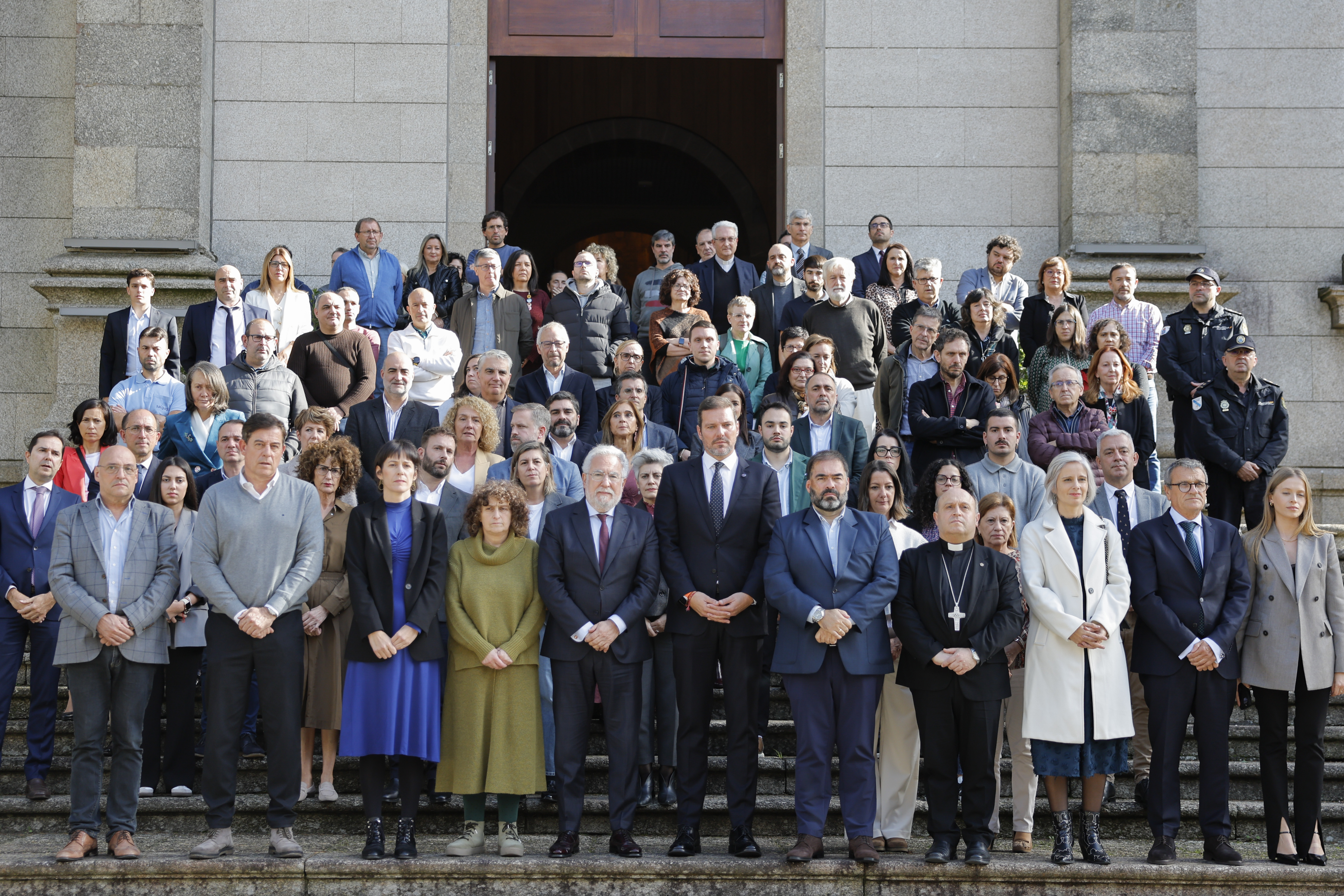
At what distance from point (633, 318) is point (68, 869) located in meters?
5.85

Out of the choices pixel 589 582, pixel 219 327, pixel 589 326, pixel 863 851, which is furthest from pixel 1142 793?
pixel 219 327

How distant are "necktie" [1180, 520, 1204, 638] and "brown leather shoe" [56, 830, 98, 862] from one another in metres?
5.20

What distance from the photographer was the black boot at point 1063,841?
6246mm

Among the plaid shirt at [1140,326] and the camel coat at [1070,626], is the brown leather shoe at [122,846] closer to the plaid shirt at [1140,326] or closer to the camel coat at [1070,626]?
the camel coat at [1070,626]

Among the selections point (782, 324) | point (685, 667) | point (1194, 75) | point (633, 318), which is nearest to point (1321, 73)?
point (1194, 75)

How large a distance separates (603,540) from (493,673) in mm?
817

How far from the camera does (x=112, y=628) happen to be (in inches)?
249

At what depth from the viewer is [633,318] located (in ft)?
34.9

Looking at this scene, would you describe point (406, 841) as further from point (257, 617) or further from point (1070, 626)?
point (1070, 626)

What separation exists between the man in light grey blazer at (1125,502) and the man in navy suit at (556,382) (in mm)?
3086

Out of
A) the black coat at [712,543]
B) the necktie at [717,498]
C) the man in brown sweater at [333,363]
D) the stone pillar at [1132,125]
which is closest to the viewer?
the black coat at [712,543]

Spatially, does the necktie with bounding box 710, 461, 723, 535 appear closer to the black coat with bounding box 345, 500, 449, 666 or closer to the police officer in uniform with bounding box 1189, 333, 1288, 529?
the black coat with bounding box 345, 500, 449, 666

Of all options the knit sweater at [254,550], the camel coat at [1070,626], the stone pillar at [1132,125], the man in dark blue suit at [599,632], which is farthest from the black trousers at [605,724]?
the stone pillar at [1132,125]

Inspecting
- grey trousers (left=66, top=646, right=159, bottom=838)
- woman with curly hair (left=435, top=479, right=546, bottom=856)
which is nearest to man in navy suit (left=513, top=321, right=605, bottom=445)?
woman with curly hair (left=435, top=479, right=546, bottom=856)
